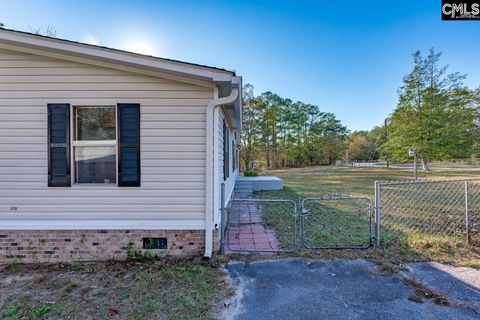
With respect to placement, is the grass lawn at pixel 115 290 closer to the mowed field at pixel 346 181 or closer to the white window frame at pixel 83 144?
the white window frame at pixel 83 144

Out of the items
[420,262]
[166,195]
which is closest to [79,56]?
[166,195]

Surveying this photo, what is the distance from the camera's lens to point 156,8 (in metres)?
7.71

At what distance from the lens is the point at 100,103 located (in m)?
3.76

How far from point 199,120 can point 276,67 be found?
41.3ft

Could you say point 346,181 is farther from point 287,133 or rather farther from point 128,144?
point 287,133

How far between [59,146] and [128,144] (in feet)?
3.52

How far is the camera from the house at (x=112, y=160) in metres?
3.72

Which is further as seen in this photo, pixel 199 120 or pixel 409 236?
pixel 409 236

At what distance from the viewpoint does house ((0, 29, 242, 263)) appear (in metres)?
3.72

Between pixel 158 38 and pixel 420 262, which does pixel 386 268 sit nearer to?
pixel 420 262

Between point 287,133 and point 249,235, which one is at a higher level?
point 287,133

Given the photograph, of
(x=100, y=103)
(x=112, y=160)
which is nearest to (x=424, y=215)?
(x=112, y=160)

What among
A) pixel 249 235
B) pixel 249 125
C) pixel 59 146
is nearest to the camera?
pixel 59 146

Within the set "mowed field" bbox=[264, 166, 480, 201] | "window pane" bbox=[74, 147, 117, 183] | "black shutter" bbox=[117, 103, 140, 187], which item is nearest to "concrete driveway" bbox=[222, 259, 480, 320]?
"black shutter" bbox=[117, 103, 140, 187]
